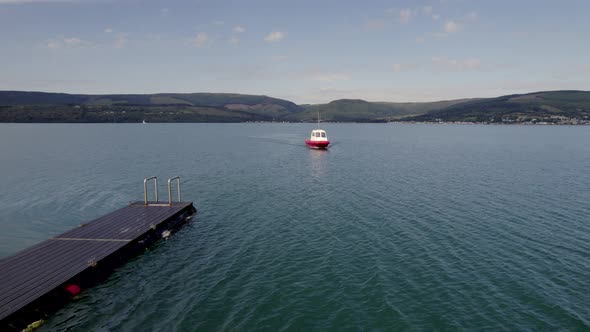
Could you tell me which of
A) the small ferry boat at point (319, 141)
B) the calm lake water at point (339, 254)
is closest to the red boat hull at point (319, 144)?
the small ferry boat at point (319, 141)

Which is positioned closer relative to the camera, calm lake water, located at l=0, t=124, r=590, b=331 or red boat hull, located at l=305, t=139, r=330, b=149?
calm lake water, located at l=0, t=124, r=590, b=331

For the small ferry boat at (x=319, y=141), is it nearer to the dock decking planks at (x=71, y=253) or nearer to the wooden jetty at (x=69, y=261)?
the dock decking planks at (x=71, y=253)

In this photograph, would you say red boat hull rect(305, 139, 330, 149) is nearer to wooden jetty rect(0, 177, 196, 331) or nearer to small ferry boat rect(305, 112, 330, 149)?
small ferry boat rect(305, 112, 330, 149)

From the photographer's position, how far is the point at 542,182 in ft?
191

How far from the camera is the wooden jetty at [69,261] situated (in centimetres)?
1889

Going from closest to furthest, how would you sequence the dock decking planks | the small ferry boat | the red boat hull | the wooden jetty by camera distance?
the wooden jetty
the dock decking planks
the red boat hull
the small ferry boat

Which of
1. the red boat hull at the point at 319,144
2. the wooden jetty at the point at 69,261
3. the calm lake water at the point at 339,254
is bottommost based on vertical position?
the calm lake water at the point at 339,254

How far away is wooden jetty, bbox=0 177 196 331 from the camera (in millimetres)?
18891

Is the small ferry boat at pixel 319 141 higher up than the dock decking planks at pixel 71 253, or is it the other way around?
the small ferry boat at pixel 319 141

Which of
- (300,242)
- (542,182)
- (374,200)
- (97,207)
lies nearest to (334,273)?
(300,242)

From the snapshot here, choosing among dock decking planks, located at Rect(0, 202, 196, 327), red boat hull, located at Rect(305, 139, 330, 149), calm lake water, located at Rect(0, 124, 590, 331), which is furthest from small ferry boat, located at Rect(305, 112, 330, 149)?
dock decking planks, located at Rect(0, 202, 196, 327)

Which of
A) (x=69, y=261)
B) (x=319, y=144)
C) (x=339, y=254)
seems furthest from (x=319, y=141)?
(x=69, y=261)

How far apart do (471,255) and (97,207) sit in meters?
42.4

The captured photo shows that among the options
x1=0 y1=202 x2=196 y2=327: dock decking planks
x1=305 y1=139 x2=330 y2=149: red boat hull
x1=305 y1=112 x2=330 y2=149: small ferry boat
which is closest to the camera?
x1=0 y1=202 x2=196 y2=327: dock decking planks
